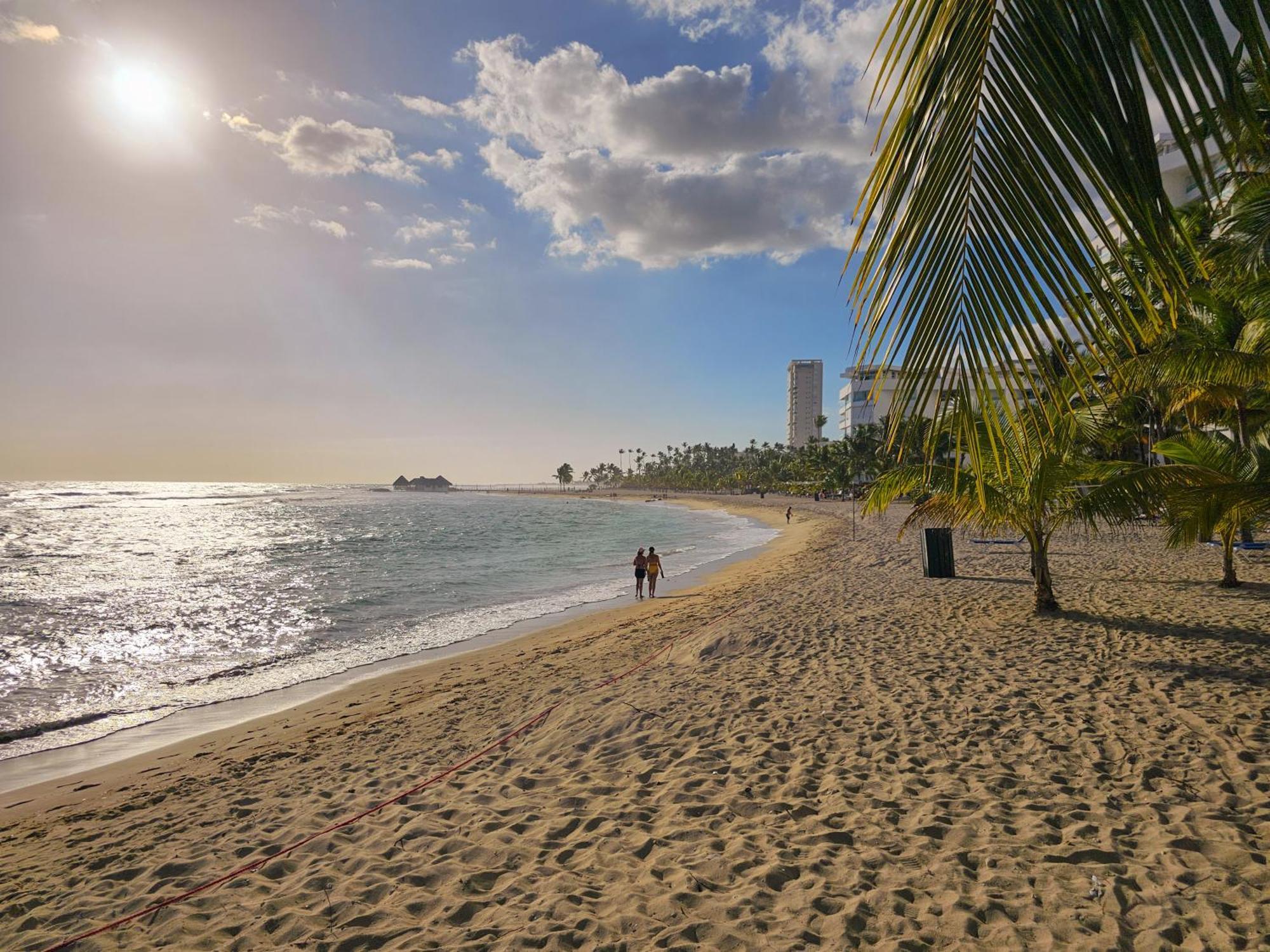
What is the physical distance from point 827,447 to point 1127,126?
3134 inches

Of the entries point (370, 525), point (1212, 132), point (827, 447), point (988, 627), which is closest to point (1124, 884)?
point (1212, 132)

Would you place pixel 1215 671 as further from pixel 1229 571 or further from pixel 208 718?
pixel 208 718

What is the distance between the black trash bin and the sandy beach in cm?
488

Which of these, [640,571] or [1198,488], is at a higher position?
[1198,488]

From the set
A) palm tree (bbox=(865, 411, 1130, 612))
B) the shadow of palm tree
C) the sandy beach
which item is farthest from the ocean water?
the shadow of palm tree

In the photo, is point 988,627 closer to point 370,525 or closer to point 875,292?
point 875,292

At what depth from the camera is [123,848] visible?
5148mm

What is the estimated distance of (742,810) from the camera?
4727 mm

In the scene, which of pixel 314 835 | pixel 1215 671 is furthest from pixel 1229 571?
pixel 314 835

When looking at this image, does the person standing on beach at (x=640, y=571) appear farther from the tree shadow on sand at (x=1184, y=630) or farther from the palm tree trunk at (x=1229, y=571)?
A: the palm tree trunk at (x=1229, y=571)

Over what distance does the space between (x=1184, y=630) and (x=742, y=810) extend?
7559 mm

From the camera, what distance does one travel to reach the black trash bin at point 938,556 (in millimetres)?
14281

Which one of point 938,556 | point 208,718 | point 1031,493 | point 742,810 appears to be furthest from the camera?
point 938,556

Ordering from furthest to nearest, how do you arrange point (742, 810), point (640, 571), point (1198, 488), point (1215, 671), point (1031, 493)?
point (640, 571) < point (1031, 493) < point (1215, 671) < point (1198, 488) < point (742, 810)
